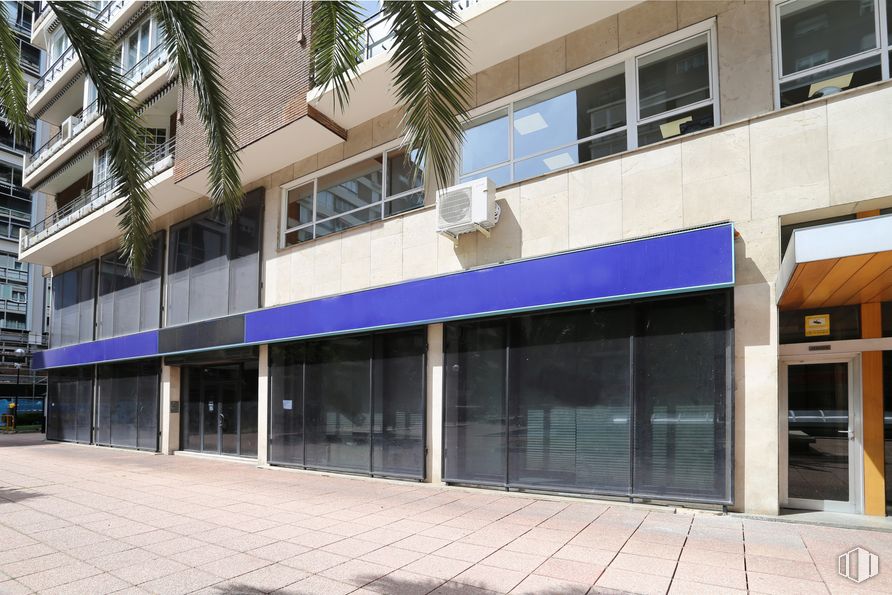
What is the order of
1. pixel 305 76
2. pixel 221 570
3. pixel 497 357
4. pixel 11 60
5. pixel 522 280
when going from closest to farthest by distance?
pixel 221 570 → pixel 11 60 → pixel 522 280 → pixel 497 357 → pixel 305 76

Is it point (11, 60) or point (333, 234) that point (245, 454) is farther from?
point (11, 60)

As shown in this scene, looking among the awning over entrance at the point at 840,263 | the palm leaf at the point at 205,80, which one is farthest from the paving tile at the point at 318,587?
the awning over entrance at the point at 840,263

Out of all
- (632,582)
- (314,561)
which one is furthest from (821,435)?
(314,561)

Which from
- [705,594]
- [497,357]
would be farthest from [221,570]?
[497,357]

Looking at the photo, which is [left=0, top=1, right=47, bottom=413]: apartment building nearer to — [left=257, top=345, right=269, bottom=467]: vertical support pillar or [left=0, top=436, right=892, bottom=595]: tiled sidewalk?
[left=257, top=345, right=269, bottom=467]: vertical support pillar

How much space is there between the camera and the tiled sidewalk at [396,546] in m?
4.75

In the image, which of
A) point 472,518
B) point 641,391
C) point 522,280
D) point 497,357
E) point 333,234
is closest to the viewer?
point 472,518

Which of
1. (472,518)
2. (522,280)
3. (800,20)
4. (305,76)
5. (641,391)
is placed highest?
(305,76)

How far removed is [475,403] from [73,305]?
65.6ft

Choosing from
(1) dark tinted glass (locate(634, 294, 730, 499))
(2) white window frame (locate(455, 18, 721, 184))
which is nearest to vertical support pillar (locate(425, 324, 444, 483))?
(2) white window frame (locate(455, 18, 721, 184))

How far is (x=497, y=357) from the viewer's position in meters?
9.03

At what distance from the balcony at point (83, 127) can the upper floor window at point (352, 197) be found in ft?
18.5

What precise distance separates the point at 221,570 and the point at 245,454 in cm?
927

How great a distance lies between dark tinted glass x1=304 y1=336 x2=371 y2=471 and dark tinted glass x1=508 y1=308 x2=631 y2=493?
11.3ft
